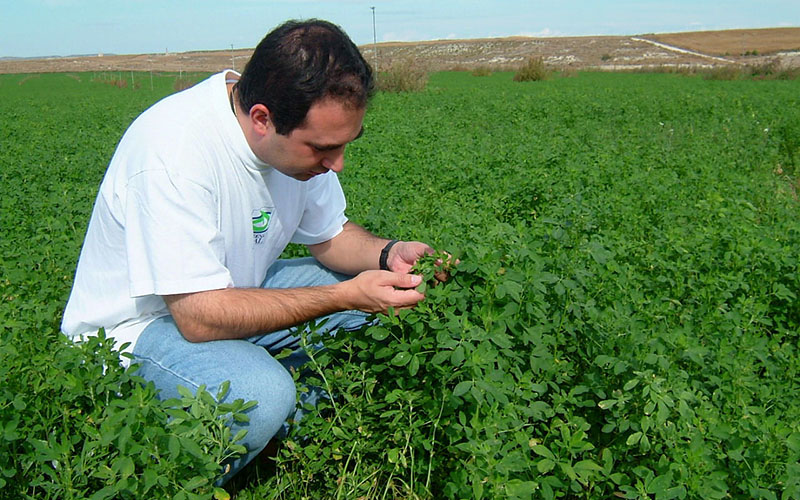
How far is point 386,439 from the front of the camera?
253 cm

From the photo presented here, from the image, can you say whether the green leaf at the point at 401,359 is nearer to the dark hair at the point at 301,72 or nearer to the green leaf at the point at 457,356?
the green leaf at the point at 457,356

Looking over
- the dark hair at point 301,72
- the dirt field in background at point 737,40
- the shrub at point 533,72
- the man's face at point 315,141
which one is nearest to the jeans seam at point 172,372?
the man's face at point 315,141

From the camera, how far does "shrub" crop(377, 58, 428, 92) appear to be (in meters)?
25.9

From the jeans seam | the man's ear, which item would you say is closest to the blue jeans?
the jeans seam

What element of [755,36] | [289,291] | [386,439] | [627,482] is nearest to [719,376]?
[627,482]

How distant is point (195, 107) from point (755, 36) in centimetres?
8893

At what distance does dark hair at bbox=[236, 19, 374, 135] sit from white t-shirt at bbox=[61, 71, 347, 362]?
0.22 metres

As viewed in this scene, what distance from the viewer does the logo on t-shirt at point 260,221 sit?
2.77m

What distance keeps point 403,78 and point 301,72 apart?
Result: 24.4 m

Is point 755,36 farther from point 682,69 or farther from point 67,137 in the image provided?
point 67,137

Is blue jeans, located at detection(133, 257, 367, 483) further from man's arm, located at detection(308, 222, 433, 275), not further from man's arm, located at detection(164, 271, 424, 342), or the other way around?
man's arm, located at detection(308, 222, 433, 275)

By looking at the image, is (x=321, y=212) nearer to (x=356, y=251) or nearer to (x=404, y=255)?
(x=356, y=251)

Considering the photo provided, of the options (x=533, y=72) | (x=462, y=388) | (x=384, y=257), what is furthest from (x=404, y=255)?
(x=533, y=72)

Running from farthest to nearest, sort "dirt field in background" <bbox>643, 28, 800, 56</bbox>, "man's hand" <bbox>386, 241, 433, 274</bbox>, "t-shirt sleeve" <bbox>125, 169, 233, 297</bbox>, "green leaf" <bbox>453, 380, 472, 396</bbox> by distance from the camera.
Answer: "dirt field in background" <bbox>643, 28, 800, 56</bbox>, "man's hand" <bbox>386, 241, 433, 274</bbox>, "t-shirt sleeve" <bbox>125, 169, 233, 297</bbox>, "green leaf" <bbox>453, 380, 472, 396</bbox>
